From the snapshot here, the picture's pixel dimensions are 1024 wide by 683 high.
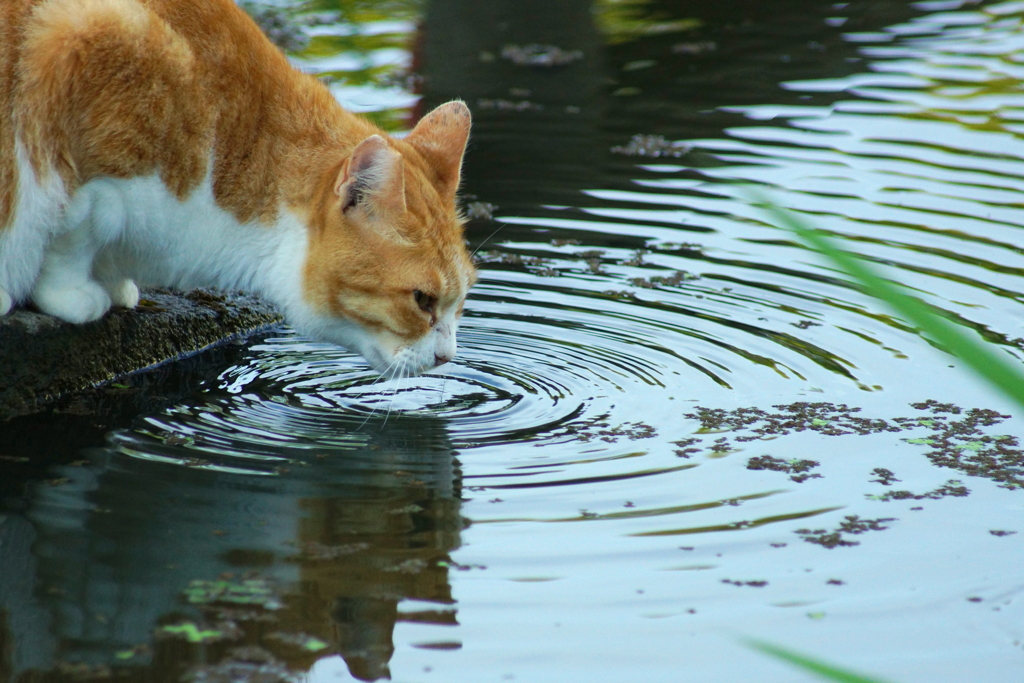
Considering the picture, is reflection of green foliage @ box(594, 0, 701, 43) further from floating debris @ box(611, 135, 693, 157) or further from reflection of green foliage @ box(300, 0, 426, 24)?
floating debris @ box(611, 135, 693, 157)

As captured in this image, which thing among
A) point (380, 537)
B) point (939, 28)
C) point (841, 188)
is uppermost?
point (939, 28)

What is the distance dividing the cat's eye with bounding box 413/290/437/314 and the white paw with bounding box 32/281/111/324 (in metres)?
1.21

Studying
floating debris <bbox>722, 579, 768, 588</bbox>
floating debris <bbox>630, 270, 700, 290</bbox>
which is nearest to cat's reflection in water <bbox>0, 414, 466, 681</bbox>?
floating debris <bbox>722, 579, 768, 588</bbox>

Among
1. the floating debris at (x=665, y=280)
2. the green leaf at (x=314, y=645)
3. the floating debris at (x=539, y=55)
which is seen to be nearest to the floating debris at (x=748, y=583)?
the green leaf at (x=314, y=645)

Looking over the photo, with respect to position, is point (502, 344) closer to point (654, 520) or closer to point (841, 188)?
point (654, 520)

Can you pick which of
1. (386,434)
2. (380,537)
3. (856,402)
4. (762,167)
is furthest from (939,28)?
(380,537)

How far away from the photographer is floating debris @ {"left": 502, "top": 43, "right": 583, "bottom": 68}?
1020 cm

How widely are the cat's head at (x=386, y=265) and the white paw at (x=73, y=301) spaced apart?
2.65 ft

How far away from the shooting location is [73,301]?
418 cm

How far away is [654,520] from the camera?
143 inches

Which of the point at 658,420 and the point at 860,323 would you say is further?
the point at 860,323

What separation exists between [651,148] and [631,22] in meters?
4.35

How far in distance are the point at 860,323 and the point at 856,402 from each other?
88cm

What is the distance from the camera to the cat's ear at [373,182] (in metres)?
3.70
